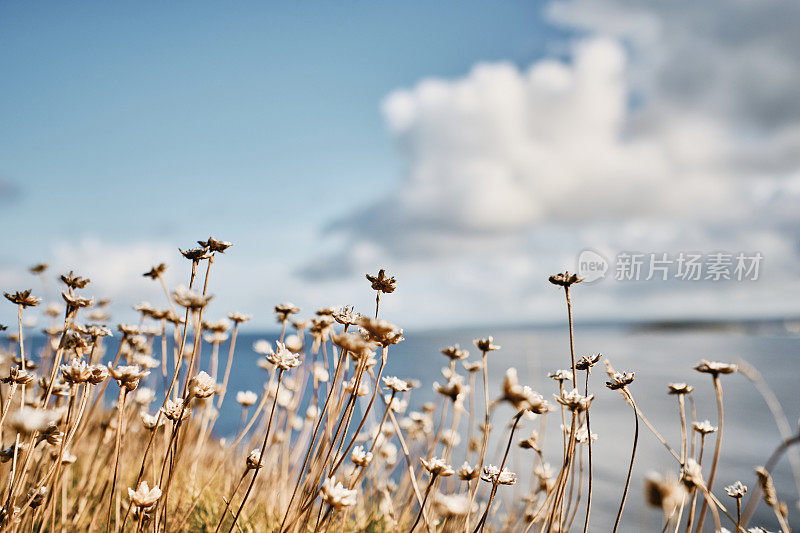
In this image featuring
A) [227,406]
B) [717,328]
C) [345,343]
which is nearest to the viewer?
[345,343]

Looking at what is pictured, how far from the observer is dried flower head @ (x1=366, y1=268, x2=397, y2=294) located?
5.90ft

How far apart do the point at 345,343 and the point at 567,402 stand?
0.87m

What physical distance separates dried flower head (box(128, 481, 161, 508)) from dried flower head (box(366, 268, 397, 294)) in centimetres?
105

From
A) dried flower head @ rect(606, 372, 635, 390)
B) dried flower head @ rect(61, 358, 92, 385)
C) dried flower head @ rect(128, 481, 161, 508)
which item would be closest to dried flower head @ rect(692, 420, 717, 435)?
dried flower head @ rect(606, 372, 635, 390)

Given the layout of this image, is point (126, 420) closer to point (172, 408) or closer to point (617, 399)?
point (172, 408)

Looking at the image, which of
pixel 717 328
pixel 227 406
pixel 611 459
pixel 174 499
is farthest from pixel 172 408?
pixel 717 328

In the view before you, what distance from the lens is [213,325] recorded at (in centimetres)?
260

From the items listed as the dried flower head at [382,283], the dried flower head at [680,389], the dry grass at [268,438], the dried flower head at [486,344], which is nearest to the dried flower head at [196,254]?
the dry grass at [268,438]

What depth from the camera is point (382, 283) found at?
181cm

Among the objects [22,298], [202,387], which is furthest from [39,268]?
[202,387]

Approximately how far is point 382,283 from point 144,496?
1111 millimetres

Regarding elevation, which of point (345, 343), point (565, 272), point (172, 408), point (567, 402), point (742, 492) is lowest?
point (742, 492)

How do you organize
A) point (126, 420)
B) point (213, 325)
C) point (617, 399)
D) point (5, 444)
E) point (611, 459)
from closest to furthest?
point (5, 444) < point (213, 325) < point (126, 420) < point (611, 459) < point (617, 399)

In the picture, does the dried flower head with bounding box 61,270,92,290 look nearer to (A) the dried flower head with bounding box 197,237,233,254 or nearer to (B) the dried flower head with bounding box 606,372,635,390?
(A) the dried flower head with bounding box 197,237,233,254
